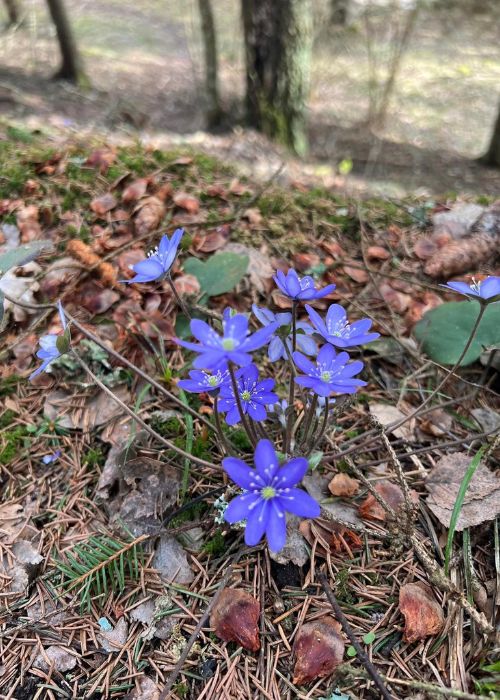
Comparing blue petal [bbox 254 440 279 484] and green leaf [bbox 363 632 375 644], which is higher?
blue petal [bbox 254 440 279 484]

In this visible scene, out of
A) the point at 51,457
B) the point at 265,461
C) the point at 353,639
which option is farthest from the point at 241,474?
the point at 51,457

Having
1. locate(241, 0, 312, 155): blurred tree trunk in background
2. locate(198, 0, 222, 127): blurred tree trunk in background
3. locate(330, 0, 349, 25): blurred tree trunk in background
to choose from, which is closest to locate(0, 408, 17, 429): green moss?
locate(241, 0, 312, 155): blurred tree trunk in background

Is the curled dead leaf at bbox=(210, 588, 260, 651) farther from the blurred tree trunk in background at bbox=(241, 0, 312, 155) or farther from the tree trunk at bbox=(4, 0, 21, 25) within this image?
the tree trunk at bbox=(4, 0, 21, 25)

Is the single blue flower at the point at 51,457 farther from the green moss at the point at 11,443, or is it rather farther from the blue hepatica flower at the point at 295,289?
the blue hepatica flower at the point at 295,289

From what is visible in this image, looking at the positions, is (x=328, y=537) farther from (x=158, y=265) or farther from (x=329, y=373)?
(x=158, y=265)

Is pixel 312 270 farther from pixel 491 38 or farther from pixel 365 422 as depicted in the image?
pixel 491 38
